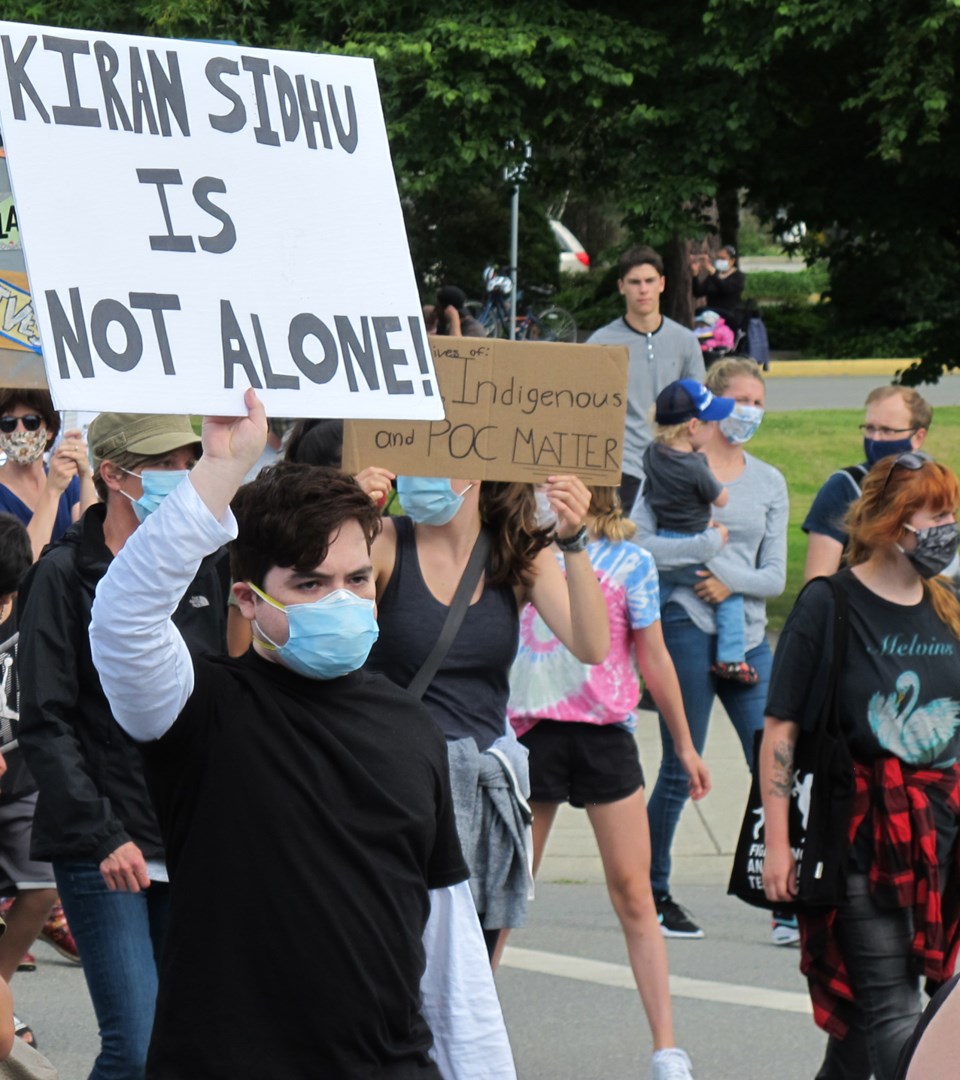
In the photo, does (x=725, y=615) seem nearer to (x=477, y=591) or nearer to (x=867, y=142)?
(x=477, y=591)

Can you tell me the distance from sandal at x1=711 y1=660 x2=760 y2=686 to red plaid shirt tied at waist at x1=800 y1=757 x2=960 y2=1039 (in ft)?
7.64

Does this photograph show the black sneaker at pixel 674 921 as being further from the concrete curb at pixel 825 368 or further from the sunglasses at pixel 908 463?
the concrete curb at pixel 825 368

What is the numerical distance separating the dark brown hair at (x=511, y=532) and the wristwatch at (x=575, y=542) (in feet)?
0.15

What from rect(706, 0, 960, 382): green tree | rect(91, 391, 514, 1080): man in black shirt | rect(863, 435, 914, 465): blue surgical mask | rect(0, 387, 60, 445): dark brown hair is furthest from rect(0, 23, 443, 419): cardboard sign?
rect(706, 0, 960, 382): green tree

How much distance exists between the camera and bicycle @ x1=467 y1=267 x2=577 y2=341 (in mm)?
19312

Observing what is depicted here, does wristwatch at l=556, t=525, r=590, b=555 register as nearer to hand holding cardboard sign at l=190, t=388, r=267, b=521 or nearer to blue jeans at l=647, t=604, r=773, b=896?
hand holding cardboard sign at l=190, t=388, r=267, b=521

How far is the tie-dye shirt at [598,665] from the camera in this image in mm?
5586

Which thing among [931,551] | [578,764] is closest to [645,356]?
[578,764]

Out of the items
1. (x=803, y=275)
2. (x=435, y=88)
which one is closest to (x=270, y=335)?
(x=435, y=88)

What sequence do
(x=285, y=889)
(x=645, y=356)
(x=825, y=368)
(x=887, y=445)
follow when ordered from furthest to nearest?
(x=825, y=368), (x=645, y=356), (x=887, y=445), (x=285, y=889)

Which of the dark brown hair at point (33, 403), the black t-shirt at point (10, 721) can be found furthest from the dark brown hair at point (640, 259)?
the black t-shirt at point (10, 721)

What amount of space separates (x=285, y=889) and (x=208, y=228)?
103 cm

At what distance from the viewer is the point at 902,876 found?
4668mm

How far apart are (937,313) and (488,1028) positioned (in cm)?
957
